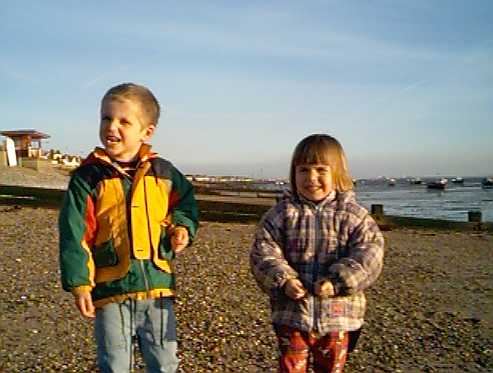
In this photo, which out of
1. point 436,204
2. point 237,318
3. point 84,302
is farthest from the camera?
point 436,204

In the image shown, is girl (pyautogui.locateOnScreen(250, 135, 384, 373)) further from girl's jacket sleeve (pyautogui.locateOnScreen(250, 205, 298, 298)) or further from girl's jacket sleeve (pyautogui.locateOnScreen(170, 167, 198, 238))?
girl's jacket sleeve (pyautogui.locateOnScreen(170, 167, 198, 238))

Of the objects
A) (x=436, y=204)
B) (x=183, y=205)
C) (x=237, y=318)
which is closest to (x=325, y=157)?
(x=183, y=205)

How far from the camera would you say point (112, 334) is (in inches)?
106

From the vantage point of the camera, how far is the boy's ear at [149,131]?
2906 millimetres

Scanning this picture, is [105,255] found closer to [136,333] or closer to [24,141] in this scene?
[136,333]

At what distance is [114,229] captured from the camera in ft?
8.84

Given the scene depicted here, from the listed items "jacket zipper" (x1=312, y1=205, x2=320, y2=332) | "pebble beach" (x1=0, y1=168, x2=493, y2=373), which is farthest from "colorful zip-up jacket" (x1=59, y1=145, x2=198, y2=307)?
"pebble beach" (x1=0, y1=168, x2=493, y2=373)

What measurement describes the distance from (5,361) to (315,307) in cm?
291

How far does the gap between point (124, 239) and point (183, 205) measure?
400 mm

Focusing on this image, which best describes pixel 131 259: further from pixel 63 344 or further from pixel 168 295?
pixel 63 344

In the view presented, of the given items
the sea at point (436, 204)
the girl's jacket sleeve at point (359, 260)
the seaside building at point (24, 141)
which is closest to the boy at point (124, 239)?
the girl's jacket sleeve at point (359, 260)

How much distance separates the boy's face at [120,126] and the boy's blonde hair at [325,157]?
945 millimetres

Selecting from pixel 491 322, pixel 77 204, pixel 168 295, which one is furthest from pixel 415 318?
pixel 77 204

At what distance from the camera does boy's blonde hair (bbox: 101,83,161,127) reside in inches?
110
